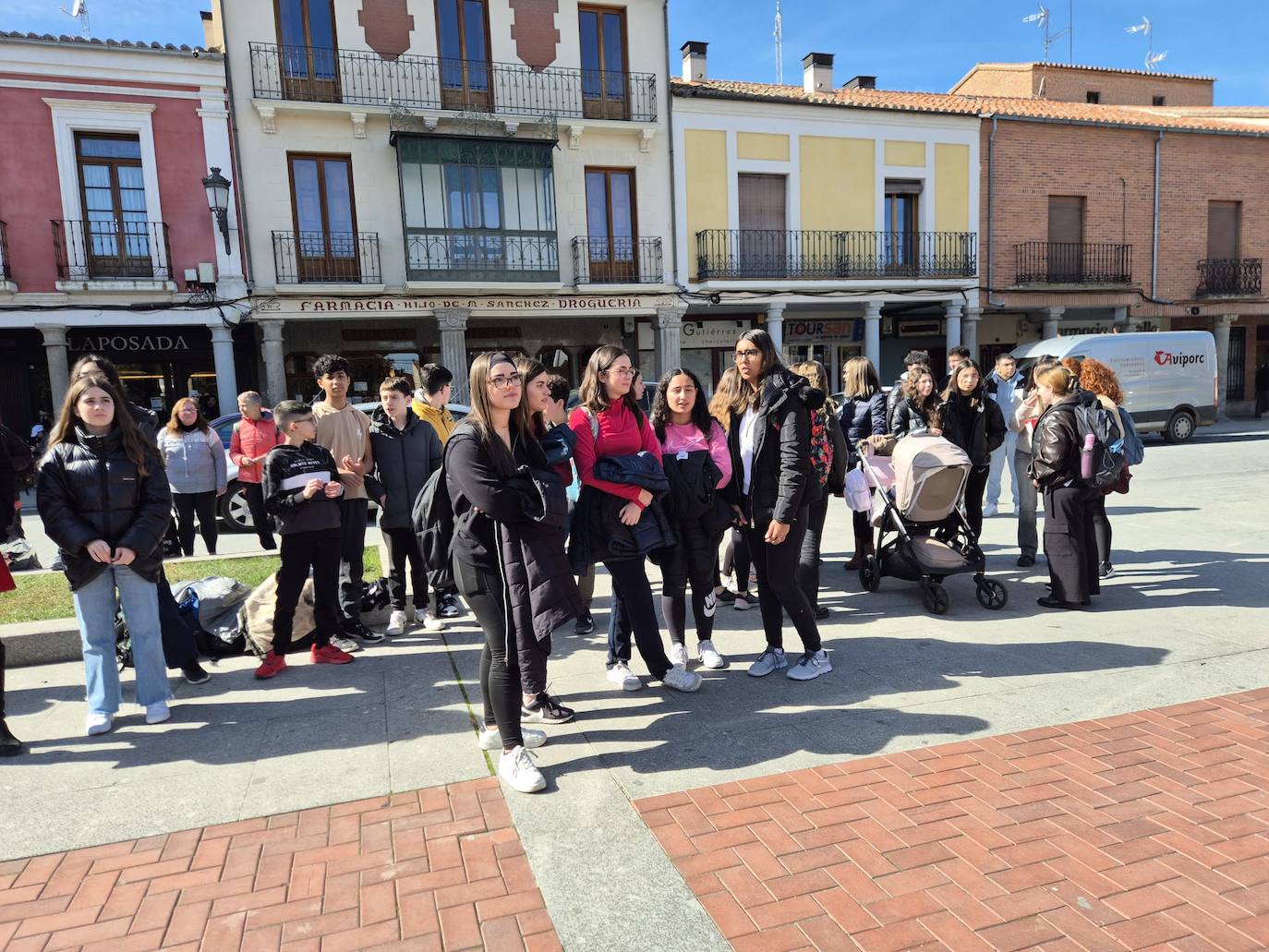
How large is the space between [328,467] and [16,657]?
2.40 meters

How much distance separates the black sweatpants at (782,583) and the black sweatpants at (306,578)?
2548 mm

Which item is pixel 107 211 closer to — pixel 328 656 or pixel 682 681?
pixel 328 656

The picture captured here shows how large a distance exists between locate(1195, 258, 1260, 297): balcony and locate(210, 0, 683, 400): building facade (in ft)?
52.5

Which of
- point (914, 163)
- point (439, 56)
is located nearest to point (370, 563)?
point (439, 56)

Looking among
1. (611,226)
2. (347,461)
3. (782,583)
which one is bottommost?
(782,583)

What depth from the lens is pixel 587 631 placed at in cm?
527

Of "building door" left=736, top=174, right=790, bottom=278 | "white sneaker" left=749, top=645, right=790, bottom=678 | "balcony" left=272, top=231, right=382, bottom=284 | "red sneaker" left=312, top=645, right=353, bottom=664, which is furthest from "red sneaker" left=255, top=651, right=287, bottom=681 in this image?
"building door" left=736, top=174, right=790, bottom=278

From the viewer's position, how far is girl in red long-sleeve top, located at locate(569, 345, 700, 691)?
153 inches

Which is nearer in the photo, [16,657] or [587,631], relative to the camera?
[16,657]

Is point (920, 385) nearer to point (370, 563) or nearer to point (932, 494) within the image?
point (932, 494)

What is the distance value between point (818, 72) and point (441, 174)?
11250 mm

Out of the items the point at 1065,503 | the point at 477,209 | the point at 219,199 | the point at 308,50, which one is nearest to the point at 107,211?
the point at 219,199

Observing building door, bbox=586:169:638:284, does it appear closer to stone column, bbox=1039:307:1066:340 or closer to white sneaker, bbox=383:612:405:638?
stone column, bbox=1039:307:1066:340

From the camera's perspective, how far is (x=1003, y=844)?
2.75 m
